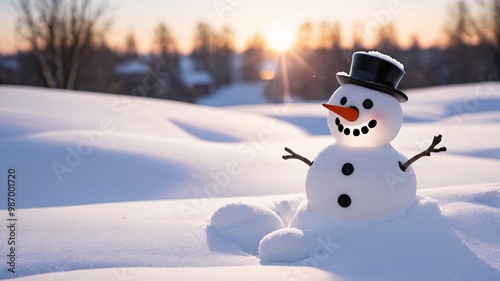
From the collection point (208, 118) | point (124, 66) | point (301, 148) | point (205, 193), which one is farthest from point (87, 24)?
point (124, 66)

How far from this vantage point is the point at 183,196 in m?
5.22

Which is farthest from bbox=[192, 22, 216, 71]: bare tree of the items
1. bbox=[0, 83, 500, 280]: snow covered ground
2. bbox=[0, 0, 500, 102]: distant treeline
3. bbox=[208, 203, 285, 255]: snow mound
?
bbox=[208, 203, 285, 255]: snow mound

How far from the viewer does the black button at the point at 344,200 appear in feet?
10.3

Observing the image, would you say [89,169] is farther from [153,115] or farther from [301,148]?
[153,115]

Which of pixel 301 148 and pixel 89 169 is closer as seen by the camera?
pixel 89 169

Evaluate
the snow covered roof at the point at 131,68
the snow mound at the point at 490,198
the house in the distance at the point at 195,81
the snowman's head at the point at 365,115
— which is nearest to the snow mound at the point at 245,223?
the snowman's head at the point at 365,115

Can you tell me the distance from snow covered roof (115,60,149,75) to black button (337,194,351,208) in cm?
3528

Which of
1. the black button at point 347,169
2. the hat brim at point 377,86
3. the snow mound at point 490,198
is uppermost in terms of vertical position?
the hat brim at point 377,86

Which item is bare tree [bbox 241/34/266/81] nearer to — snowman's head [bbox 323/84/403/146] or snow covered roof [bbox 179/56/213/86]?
snow covered roof [bbox 179/56/213/86]

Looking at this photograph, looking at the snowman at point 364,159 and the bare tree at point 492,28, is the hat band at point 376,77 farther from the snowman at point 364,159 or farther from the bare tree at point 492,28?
the bare tree at point 492,28

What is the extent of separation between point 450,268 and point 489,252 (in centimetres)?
32

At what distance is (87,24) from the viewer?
16.9 m

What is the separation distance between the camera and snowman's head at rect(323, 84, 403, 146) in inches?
124

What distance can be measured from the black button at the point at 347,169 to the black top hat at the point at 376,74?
20.3 inches
